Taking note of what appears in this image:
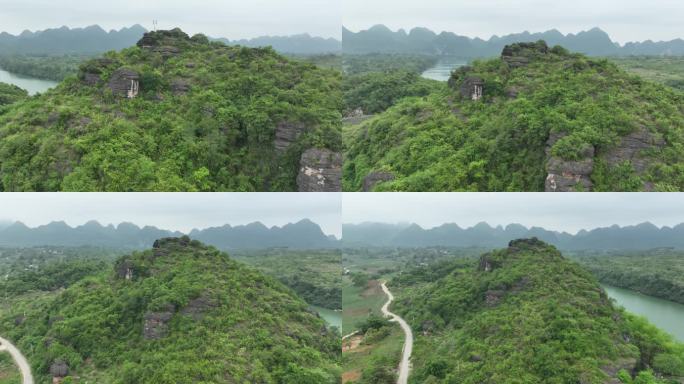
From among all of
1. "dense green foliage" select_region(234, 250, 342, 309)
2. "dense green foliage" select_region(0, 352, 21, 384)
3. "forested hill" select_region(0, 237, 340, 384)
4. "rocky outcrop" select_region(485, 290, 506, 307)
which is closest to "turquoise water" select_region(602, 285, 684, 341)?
"rocky outcrop" select_region(485, 290, 506, 307)

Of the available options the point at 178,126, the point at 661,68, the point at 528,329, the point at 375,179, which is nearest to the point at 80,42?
the point at 178,126

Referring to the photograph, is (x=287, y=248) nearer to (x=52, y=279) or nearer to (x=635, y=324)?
(x=52, y=279)

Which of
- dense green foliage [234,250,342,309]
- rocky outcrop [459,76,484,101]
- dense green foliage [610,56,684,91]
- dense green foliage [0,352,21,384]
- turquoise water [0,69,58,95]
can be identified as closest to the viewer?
dense green foliage [0,352,21,384]

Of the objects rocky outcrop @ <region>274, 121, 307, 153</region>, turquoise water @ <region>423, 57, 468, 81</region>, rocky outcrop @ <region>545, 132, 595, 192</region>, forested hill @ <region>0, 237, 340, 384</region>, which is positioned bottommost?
forested hill @ <region>0, 237, 340, 384</region>

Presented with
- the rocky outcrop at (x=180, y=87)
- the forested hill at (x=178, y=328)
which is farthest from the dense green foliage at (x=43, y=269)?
the rocky outcrop at (x=180, y=87)

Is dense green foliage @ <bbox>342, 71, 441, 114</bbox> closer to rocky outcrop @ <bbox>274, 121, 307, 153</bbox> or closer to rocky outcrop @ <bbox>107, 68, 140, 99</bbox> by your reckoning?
rocky outcrop @ <bbox>274, 121, 307, 153</bbox>

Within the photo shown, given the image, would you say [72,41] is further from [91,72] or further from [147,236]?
[147,236]

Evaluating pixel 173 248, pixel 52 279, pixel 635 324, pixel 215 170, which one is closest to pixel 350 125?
pixel 215 170
